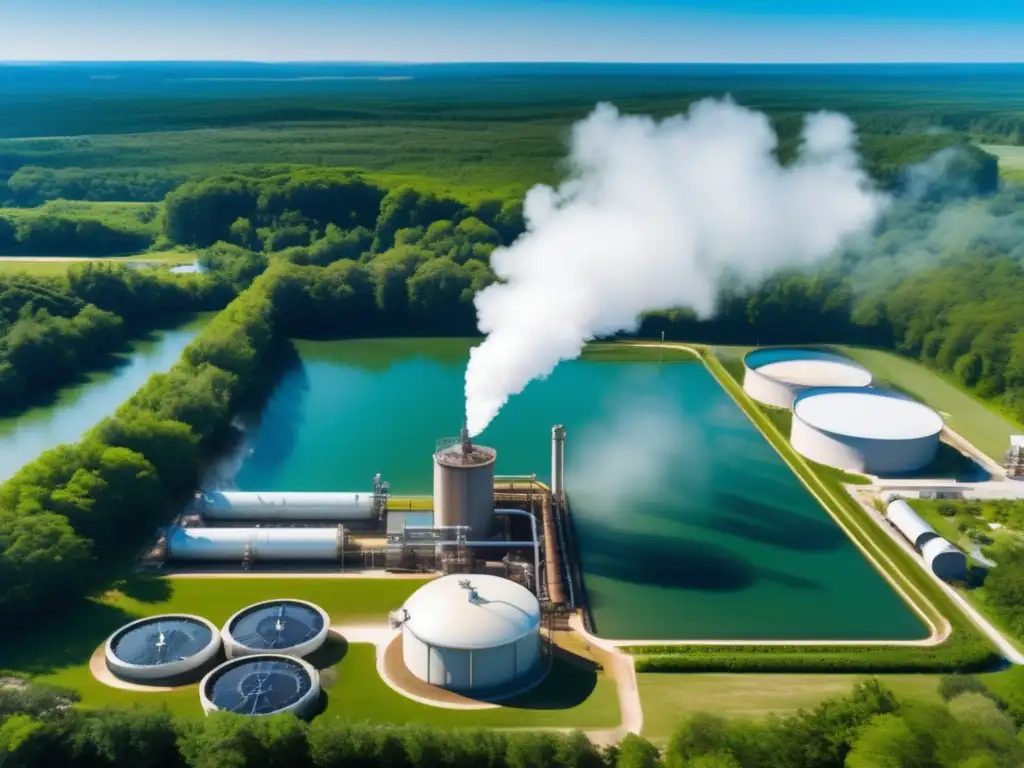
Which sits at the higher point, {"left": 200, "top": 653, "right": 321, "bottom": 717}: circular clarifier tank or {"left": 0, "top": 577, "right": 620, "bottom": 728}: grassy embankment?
{"left": 200, "top": 653, "right": 321, "bottom": 717}: circular clarifier tank

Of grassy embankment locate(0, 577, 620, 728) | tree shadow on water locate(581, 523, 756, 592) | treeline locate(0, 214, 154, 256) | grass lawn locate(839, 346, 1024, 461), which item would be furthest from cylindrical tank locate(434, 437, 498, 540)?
treeline locate(0, 214, 154, 256)

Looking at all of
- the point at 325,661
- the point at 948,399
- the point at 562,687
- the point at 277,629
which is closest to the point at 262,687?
the point at 325,661

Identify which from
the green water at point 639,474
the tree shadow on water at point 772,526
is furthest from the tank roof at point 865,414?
the tree shadow on water at point 772,526

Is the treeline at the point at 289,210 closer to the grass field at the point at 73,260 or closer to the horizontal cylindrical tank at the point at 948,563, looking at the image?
the grass field at the point at 73,260

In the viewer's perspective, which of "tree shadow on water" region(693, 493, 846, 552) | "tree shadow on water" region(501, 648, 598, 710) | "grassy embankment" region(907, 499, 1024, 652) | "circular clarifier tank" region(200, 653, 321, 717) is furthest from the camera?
"tree shadow on water" region(693, 493, 846, 552)

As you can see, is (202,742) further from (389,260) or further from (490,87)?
(490,87)

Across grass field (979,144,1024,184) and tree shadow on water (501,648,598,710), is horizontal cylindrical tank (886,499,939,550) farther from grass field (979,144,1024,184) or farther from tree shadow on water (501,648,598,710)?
grass field (979,144,1024,184)

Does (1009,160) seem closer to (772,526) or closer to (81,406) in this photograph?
(772,526)
